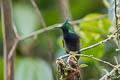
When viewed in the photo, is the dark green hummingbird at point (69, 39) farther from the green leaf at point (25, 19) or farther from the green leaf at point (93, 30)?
the green leaf at point (25, 19)

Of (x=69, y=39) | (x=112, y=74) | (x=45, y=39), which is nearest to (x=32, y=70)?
(x=45, y=39)

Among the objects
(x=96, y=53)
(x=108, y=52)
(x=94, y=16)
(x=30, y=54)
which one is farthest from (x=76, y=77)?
(x=30, y=54)

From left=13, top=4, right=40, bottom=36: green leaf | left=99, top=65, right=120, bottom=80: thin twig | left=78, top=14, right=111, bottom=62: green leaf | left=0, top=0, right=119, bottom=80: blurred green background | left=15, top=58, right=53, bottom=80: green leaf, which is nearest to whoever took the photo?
left=99, top=65, right=120, bottom=80: thin twig

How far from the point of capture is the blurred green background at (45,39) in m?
2.61

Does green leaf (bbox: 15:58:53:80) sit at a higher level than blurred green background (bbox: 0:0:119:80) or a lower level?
lower

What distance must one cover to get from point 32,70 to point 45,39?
1.49 ft

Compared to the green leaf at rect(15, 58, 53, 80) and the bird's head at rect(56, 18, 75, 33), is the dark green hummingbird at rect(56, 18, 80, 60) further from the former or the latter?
the green leaf at rect(15, 58, 53, 80)

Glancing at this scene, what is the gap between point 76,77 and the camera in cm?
132

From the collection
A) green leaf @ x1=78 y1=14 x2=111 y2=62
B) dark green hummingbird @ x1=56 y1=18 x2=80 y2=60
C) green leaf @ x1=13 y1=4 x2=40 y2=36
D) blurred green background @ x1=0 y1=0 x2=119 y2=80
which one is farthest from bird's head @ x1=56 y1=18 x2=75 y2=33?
green leaf @ x1=13 y1=4 x2=40 y2=36

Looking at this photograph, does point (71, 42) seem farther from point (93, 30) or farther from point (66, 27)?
point (93, 30)

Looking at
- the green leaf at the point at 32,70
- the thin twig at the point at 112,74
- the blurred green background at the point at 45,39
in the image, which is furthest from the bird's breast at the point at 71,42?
the green leaf at the point at 32,70

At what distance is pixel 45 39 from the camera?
11.0 ft

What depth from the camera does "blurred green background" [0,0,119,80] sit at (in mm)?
2609

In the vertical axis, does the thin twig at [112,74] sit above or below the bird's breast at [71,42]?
below
